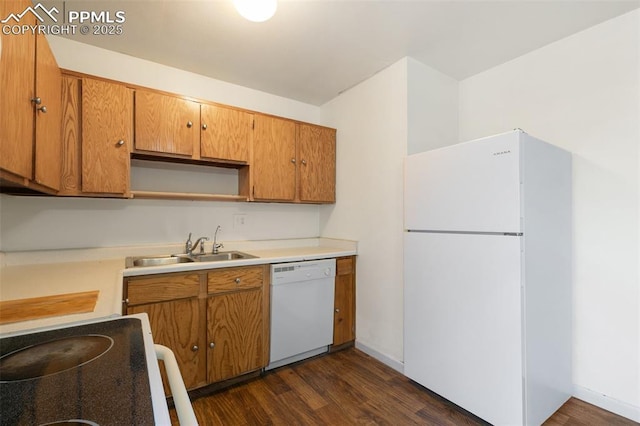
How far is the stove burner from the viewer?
655mm

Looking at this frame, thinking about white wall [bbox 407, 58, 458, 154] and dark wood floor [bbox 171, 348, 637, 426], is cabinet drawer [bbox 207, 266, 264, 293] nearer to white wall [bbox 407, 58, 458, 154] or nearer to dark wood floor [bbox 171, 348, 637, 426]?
dark wood floor [bbox 171, 348, 637, 426]

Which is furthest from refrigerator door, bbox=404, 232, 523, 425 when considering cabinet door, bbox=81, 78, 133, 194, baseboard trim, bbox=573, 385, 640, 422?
cabinet door, bbox=81, 78, 133, 194

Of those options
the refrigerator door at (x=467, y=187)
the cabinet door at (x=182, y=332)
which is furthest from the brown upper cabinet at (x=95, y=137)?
the refrigerator door at (x=467, y=187)

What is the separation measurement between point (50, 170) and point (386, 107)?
7.39 feet

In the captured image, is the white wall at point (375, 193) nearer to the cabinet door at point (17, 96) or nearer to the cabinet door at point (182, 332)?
the cabinet door at point (182, 332)

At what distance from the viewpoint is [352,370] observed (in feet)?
7.38

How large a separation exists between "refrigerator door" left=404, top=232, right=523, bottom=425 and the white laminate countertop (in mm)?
793

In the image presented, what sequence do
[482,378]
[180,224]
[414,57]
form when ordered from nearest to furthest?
[482,378] → [414,57] → [180,224]

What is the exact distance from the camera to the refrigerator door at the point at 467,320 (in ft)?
5.07

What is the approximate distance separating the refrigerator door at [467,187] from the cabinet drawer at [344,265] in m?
0.71

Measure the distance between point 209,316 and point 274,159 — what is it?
4.50ft

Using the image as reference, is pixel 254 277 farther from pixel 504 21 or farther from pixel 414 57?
pixel 504 21

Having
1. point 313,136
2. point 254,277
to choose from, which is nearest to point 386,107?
point 313,136

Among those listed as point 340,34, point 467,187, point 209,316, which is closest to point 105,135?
point 209,316
